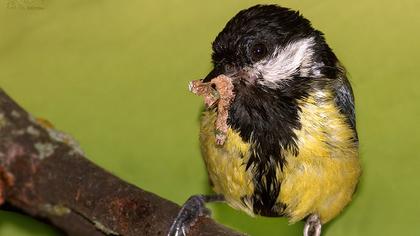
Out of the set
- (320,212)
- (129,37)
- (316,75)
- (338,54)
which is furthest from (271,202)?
(129,37)

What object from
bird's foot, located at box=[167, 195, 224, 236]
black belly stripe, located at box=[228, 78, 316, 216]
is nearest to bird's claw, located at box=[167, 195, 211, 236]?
bird's foot, located at box=[167, 195, 224, 236]

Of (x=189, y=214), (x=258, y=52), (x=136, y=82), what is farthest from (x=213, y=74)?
(x=136, y=82)

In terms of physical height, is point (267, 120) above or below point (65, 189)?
above

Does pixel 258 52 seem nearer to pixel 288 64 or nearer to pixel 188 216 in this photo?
pixel 288 64

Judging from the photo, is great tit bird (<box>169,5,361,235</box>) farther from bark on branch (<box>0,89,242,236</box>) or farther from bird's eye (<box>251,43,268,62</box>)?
bark on branch (<box>0,89,242,236</box>)

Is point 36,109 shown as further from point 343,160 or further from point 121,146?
point 343,160
